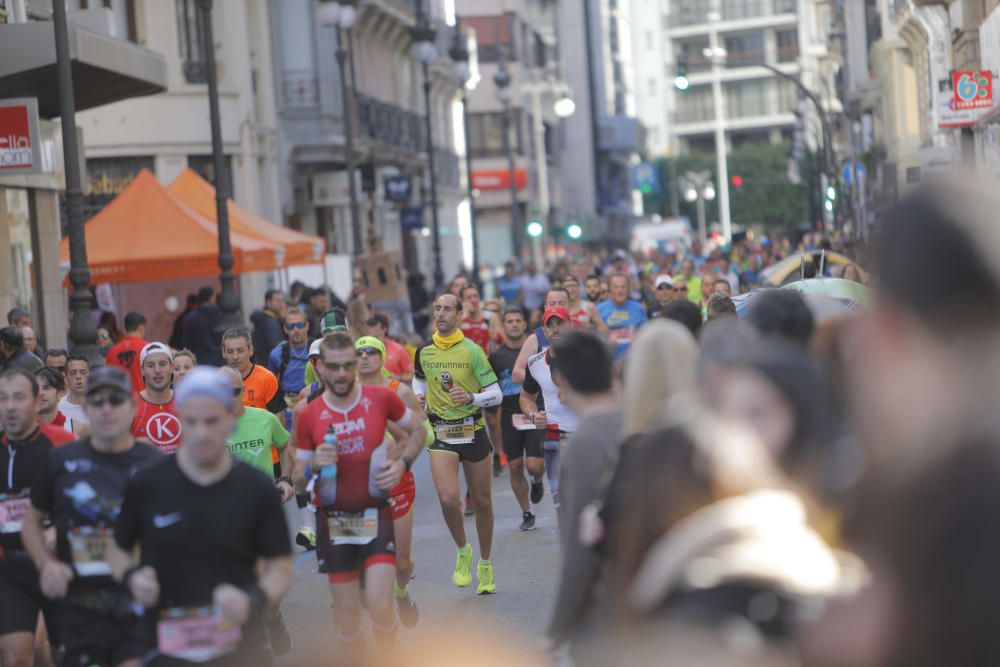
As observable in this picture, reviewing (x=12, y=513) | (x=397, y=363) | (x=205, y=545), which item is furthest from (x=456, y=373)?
(x=205, y=545)

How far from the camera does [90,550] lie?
6770mm

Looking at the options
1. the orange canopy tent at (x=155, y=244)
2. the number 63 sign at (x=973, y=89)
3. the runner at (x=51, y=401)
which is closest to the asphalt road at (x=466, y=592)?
the runner at (x=51, y=401)

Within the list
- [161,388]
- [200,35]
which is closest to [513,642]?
[161,388]

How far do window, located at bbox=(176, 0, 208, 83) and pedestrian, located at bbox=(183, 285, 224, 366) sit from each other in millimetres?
11934

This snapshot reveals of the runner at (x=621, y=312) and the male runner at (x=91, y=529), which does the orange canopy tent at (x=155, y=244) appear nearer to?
the runner at (x=621, y=312)

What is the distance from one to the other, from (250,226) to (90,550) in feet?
61.7

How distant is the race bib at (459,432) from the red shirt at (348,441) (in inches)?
141

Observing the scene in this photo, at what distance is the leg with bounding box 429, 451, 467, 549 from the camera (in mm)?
11547

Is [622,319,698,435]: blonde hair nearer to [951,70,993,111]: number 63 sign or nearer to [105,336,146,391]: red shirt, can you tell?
[105,336,146,391]: red shirt

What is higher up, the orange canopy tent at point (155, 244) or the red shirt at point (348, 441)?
the orange canopy tent at point (155, 244)

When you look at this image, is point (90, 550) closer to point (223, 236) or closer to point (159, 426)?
point (159, 426)

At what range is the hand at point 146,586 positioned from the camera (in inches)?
231

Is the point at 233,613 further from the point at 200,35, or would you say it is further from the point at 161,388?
the point at 200,35

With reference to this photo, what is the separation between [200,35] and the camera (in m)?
33.6
